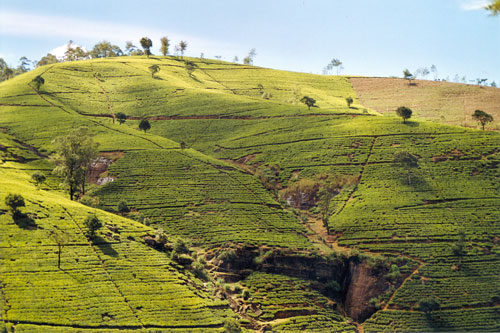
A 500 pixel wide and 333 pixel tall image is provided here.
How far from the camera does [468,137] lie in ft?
305

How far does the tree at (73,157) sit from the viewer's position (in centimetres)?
7575

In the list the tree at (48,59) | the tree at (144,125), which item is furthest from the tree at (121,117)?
the tree at (48,59)

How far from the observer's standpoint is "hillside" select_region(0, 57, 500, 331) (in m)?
55.0

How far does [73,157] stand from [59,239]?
22799mm

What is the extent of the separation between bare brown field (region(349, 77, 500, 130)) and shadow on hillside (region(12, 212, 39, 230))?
99.6m

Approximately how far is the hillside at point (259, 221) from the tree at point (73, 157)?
13.3 feet

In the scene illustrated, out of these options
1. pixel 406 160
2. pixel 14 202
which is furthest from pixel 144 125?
pixel 406 160

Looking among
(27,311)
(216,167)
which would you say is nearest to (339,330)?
(27,311)

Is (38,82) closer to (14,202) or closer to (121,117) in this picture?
(121,117)

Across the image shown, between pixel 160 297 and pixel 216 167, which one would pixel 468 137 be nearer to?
pixel 216 167

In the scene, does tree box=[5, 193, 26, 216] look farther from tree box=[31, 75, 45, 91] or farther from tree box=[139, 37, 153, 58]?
tree box=[139, 37, 153, 58]

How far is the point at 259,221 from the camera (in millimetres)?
76500

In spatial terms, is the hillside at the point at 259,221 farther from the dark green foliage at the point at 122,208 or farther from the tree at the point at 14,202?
the tree at the point at 14,202

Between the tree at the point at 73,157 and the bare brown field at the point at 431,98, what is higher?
the bare brown field at the point at 431,98
